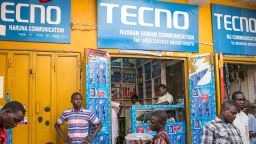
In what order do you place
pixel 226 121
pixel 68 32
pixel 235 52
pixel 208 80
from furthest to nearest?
pixel 235 52, pixel 208 80, pixel 68 32, pixel 226 121

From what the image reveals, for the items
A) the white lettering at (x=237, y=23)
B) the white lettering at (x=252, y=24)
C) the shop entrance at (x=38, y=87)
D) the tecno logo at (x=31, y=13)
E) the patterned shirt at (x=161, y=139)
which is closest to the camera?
the patterned shirt at (x=161, y=139)

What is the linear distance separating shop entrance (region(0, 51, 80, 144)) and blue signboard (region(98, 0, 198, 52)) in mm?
931

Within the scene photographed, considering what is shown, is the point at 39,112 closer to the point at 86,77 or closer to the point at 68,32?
the point at 86,77

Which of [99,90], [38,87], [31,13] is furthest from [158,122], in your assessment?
[31,13]

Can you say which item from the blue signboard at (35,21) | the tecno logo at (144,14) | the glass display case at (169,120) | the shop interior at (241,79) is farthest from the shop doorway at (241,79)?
the blue signboard at (35,21)

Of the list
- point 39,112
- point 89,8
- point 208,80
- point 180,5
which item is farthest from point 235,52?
point 39,112

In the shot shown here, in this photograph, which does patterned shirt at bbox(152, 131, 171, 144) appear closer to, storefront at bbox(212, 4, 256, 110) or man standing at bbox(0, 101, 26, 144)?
man standing at bbox(0, 101, 26, 144)

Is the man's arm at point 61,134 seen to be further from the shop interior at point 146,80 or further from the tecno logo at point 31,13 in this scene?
the shop interior at point 146,80

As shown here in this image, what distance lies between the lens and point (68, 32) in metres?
5.89

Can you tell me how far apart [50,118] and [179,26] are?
10.4 feet

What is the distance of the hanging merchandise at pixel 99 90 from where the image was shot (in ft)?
18.7

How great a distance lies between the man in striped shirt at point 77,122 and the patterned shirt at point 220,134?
212 centimetres

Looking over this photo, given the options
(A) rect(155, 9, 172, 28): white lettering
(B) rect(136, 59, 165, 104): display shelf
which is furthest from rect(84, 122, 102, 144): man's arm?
(B) rect(136, 59, 165, 104): display shelf

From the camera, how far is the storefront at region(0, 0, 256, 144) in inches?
218
